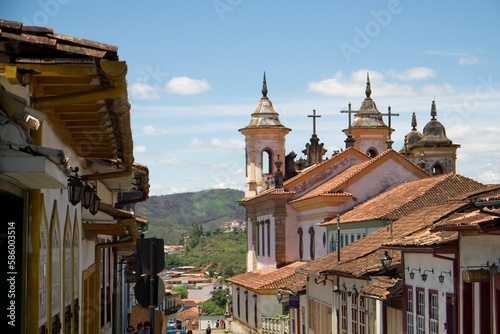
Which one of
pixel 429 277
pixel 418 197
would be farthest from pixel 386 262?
pixel 418 197

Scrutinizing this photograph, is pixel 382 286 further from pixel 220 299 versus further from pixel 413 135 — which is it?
pixel 220 299

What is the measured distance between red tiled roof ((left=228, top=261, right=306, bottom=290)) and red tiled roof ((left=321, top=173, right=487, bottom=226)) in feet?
22.9

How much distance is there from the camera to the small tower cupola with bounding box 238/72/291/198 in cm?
6019

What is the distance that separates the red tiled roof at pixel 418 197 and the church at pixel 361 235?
0.06 metres

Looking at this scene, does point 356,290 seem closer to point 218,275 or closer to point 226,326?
point 226,326

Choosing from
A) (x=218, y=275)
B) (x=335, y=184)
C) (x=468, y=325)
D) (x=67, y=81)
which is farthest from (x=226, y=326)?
(x=218, y=275)

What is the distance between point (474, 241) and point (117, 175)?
590 centimetres

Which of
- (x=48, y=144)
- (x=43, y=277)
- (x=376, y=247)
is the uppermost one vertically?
(x=48, y=144)

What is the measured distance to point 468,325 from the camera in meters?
17.4

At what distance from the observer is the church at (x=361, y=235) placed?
1889 cm

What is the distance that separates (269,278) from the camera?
53.1m

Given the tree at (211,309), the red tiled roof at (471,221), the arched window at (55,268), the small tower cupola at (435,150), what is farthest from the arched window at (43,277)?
the tree at (211,309)

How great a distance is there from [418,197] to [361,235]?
253cm

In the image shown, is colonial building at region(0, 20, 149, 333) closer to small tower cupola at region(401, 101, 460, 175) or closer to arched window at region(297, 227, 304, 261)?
arched window at region(297, 227, 304, 261)
